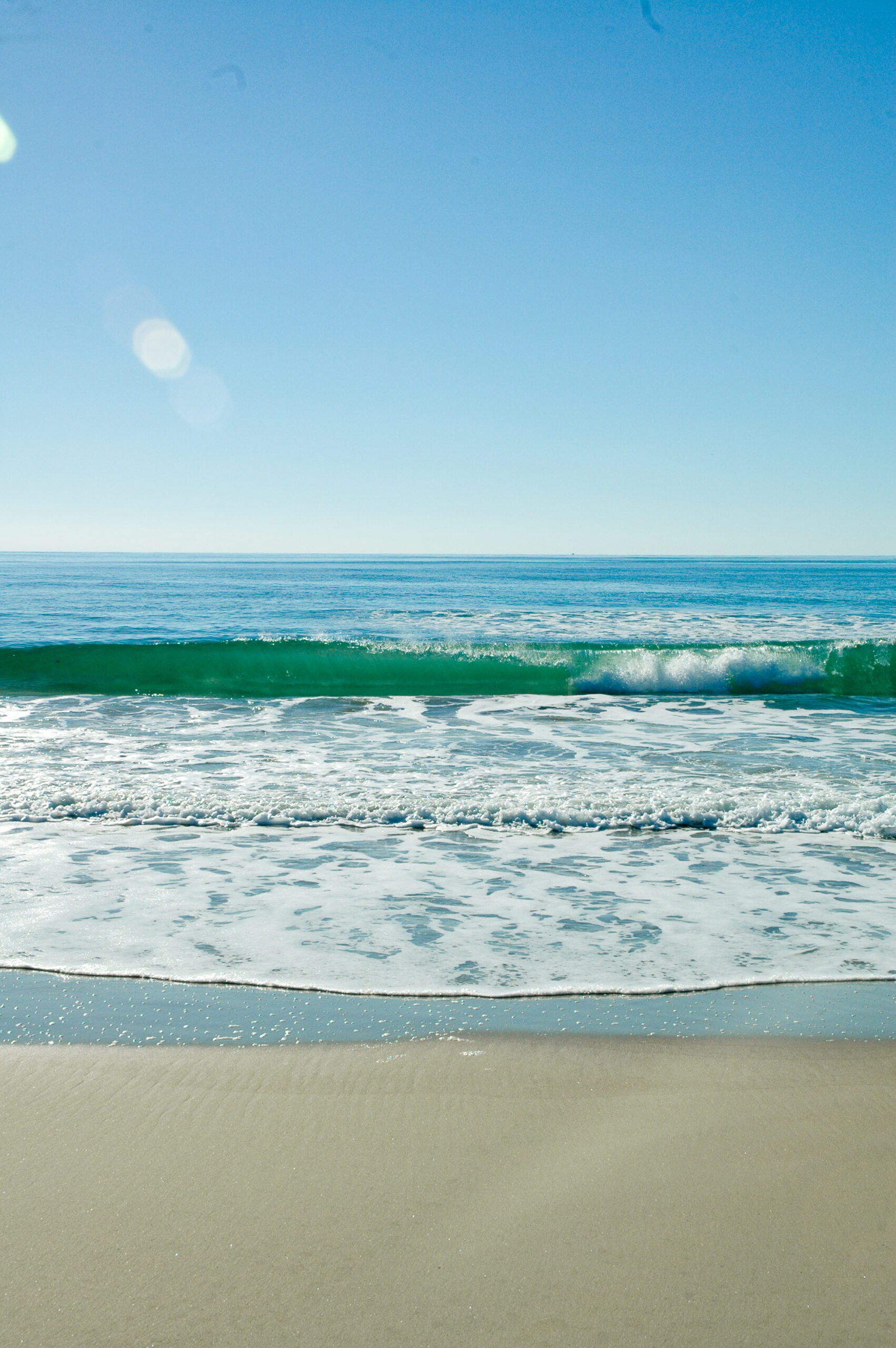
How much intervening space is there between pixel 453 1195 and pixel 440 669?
49.7 ft

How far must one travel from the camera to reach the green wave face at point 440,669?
1563 cm

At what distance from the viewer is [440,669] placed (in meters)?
17.3

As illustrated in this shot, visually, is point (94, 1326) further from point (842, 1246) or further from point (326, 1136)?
point (842, 1246)

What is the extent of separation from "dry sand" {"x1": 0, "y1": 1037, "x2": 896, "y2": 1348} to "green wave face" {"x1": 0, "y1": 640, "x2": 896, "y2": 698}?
37.3ft

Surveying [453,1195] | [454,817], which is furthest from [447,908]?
[453,1195]

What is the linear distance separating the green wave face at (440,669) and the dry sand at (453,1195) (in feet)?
37.3

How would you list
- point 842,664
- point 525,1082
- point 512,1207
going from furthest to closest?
1. point 842,664
2. point 525,1082
3. point 512,1207

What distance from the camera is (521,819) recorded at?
20.7 ft

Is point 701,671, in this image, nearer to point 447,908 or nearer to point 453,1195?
point 447,908

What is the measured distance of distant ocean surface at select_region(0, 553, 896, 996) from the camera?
394 centimetres

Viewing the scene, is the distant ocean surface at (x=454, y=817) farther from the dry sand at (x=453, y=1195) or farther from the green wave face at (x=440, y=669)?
the dry sand at (x=453, y=1195)

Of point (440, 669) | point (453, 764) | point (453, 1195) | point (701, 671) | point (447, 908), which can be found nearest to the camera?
point (453, 1195)

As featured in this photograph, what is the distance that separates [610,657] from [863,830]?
11.6 m

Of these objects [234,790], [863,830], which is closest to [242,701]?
[234,790]
